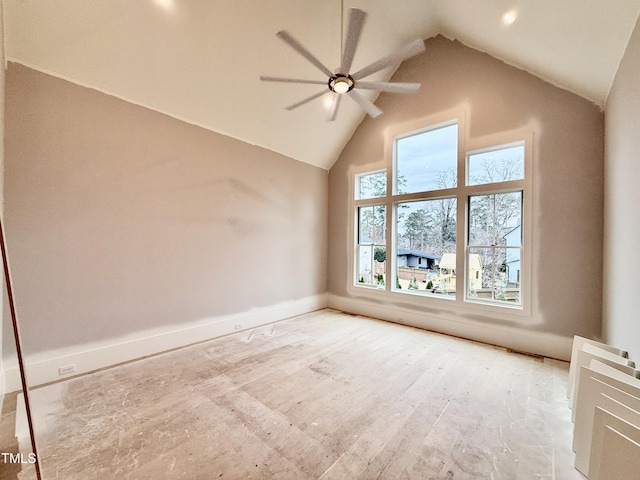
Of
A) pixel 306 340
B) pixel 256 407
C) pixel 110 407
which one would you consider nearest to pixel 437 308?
pixel 306 340

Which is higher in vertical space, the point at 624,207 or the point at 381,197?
the point at 381,197

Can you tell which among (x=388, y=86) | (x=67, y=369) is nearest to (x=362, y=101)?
(x=388, y=86)

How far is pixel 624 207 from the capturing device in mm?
2334

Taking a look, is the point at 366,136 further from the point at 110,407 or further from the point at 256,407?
the point at 110,407

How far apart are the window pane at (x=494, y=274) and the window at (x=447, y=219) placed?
1 cm

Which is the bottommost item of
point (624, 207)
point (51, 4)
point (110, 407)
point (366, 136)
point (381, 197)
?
point (110, 407)

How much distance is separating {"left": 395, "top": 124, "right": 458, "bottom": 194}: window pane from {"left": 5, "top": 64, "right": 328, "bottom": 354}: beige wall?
7.97ft

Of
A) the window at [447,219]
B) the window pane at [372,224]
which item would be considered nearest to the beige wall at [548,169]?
the window at [447,219]

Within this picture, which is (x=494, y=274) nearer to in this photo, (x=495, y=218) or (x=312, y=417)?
(x=495, y=218)

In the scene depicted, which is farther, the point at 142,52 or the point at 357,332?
the point at 357,332

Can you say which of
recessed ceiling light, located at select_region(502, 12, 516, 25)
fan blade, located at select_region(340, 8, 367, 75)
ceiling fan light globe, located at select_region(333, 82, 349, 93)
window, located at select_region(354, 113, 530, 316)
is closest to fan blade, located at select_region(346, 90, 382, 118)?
ceiling fan light globe, located at select_region(333, 82, 349, 93)

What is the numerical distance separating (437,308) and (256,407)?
3221 mm

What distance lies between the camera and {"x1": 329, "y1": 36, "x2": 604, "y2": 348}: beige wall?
313 centimetres

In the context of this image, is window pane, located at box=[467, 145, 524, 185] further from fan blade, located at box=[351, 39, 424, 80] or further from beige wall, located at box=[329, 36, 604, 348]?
fan blade, located at box=[351, 39, 424, 80]
